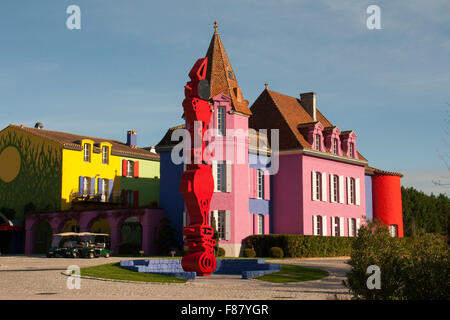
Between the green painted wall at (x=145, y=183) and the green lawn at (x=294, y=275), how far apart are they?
1001 inches

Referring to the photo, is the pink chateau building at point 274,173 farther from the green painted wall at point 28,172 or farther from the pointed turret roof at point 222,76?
the green painted wall at point 28,172

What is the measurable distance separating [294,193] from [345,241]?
5.04m

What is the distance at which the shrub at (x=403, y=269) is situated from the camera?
1182 centimetres

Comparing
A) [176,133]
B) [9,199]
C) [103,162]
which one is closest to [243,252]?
[176,133]

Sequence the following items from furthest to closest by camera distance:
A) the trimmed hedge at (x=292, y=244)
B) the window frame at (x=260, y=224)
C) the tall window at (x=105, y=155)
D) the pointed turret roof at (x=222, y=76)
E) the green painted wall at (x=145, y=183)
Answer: the green painted wall at (x=145, y=183) < the tall window at (x=105, y=155) < the window frame at (x=260, y=224) < the pointed turret roof at (x=222, y=76) < the trimmed hedge at (x=292, y=244)

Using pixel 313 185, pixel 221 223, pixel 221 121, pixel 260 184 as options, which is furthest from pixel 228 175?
pixel 313 185

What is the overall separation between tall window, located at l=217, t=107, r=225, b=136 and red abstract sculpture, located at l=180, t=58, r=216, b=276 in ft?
44.3

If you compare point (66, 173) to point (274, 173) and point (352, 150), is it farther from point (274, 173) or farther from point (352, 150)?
point (352, 150)

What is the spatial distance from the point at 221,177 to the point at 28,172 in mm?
18586

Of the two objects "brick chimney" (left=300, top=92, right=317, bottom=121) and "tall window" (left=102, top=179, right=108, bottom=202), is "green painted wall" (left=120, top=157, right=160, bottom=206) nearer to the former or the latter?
"tall window" (left=102, top=179, right=108, bottom=202)

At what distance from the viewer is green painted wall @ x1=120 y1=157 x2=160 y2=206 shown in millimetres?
49438

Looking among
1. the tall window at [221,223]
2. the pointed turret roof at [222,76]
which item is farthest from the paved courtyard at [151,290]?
the pointed turret roof at [222,76]

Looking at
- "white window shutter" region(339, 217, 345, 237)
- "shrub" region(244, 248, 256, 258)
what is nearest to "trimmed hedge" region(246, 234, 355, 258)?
"shrub" region(244, 248, 256, 258)
